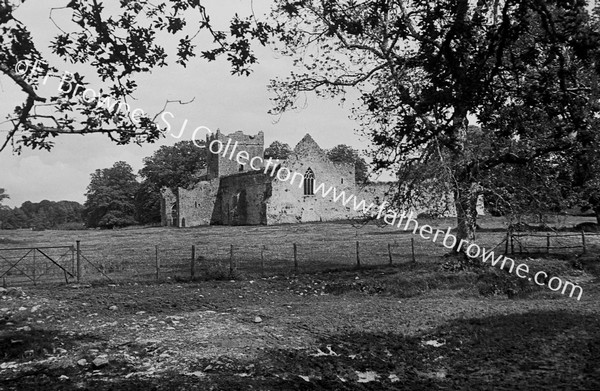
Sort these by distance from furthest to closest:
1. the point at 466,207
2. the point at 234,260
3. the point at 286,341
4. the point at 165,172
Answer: the point at 165,172 → the point at 234,260 → the point at 466,207 → the point at 286,341

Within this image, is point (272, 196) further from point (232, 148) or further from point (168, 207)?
point (168, 207)

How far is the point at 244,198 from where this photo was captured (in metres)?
58.8

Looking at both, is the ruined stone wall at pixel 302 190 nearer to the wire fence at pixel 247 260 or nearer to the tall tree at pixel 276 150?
the wire fence at pixel 247 260

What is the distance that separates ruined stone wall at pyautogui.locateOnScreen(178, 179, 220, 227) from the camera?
61.9 meters

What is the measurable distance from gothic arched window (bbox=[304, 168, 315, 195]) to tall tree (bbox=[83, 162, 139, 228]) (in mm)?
36982

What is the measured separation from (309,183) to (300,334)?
44010mm

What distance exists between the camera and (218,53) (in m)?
8.06

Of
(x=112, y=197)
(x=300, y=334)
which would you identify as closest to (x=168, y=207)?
(x=112, y=197)

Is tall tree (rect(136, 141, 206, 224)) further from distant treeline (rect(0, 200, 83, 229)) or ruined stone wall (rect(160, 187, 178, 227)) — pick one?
distant treeline (rect(0, 200, 83, 229))

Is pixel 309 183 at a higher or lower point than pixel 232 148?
lower

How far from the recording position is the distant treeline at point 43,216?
102m

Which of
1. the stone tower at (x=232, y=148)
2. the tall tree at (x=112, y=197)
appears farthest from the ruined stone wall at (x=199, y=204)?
the tall tree at (x=112, y=197)

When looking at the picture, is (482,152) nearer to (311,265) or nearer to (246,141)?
(311,265)

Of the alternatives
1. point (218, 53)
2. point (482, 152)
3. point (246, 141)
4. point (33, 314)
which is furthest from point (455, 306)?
point (246, 141)
